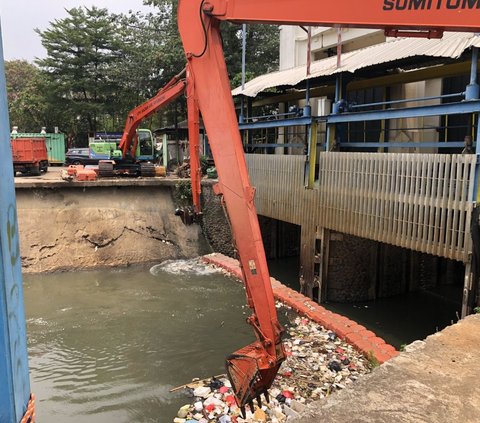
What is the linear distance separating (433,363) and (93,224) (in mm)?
11013

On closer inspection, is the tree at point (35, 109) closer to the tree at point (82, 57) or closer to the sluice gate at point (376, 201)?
the tree at point (82, 57)

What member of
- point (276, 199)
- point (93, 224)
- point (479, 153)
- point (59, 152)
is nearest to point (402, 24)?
point (479, 153)

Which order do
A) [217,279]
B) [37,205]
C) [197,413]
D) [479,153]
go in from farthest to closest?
1. [37,205]
2. [217,279]
3. [479,153]
4. [197,413]

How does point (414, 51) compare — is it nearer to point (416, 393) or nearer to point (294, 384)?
point (294, 384)

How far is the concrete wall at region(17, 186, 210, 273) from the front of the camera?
1162 centimetres

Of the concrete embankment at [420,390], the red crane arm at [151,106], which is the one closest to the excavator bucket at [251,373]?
the concrete embankment at [420,390]

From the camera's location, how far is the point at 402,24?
311cm

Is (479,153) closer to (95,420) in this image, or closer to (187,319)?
(187,319)

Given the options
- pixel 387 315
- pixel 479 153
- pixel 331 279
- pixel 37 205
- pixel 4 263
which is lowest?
pixel 387 315

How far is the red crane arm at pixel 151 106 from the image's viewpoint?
11511 mm

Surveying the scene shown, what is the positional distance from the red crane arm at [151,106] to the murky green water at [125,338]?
4905 millimetres

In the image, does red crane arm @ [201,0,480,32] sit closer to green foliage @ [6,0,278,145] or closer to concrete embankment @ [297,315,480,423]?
concrete embankment @ [297,315,480,423]

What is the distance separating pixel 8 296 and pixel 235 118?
118 inches

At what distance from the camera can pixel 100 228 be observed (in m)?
12.3
